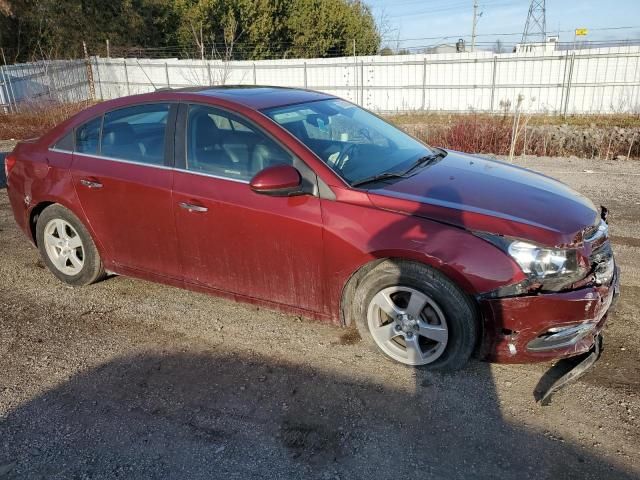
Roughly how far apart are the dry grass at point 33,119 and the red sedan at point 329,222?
12443 millimetres

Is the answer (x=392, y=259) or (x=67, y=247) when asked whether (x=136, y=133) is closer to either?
(x=67, y=247)

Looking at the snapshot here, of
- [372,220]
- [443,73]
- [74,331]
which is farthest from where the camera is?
[443,73]

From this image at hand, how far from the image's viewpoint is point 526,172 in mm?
4070

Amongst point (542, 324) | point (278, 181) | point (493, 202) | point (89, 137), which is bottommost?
point (542, 324)

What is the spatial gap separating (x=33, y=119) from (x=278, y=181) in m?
15.8

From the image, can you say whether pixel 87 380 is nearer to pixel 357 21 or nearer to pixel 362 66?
pixel 362 66

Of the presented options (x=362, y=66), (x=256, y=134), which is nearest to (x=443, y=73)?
(x=362, y=66)

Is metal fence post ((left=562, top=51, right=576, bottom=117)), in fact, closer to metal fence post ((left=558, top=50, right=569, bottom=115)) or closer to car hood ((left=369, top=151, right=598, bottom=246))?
metal fence post ((left=558, top=50, right=569, bottom=115))

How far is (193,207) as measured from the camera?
146 inches

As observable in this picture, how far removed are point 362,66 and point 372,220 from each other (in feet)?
71.9

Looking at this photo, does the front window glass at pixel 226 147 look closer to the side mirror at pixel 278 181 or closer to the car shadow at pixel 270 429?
the side mirror at pixel 278 181

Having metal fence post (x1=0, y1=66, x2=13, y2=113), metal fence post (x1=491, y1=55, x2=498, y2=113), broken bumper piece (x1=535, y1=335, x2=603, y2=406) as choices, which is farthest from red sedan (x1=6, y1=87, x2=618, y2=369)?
metal fence post (x1=491, y1=55, x2=498, y2=113)

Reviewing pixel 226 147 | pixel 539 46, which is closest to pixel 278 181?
pixel 226 147

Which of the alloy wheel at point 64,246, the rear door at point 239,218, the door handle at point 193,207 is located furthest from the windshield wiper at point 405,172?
the alloy wheel at point 64,246
